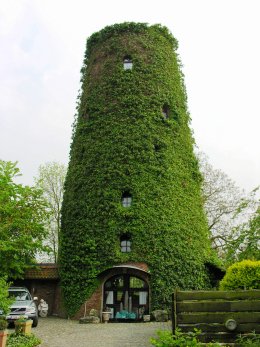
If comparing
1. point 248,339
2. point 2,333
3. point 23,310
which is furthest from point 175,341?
point 23,310

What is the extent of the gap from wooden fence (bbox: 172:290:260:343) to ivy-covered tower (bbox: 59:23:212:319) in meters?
→ 13.0

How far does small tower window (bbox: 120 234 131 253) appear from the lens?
24656 millimetres

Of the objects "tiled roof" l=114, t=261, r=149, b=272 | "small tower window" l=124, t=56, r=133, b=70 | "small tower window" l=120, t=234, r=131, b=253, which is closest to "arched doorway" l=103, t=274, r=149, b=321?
"tiled roof" l=114, t=261, r=149, b=272

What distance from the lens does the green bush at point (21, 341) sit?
11969mm

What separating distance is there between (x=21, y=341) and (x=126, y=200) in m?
13.8

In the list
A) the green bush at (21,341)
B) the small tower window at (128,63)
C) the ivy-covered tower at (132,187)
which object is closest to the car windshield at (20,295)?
the ivy-covered tower at (132,187)

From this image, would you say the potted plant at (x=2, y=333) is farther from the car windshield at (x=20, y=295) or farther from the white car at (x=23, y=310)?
the car windshield at (x=20, y=295)

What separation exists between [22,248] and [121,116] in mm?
10319

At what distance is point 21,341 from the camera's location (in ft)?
41.4

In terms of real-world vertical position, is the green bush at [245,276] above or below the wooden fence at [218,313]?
above

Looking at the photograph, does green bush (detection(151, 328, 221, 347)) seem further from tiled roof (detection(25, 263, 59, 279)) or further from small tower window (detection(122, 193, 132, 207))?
tiled roof (detection(25, 263, 59, 279))

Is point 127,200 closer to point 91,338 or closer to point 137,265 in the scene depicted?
point 137,265

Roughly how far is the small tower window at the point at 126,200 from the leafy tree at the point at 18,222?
15.1ft

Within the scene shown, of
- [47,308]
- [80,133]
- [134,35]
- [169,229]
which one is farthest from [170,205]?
[134,35]
